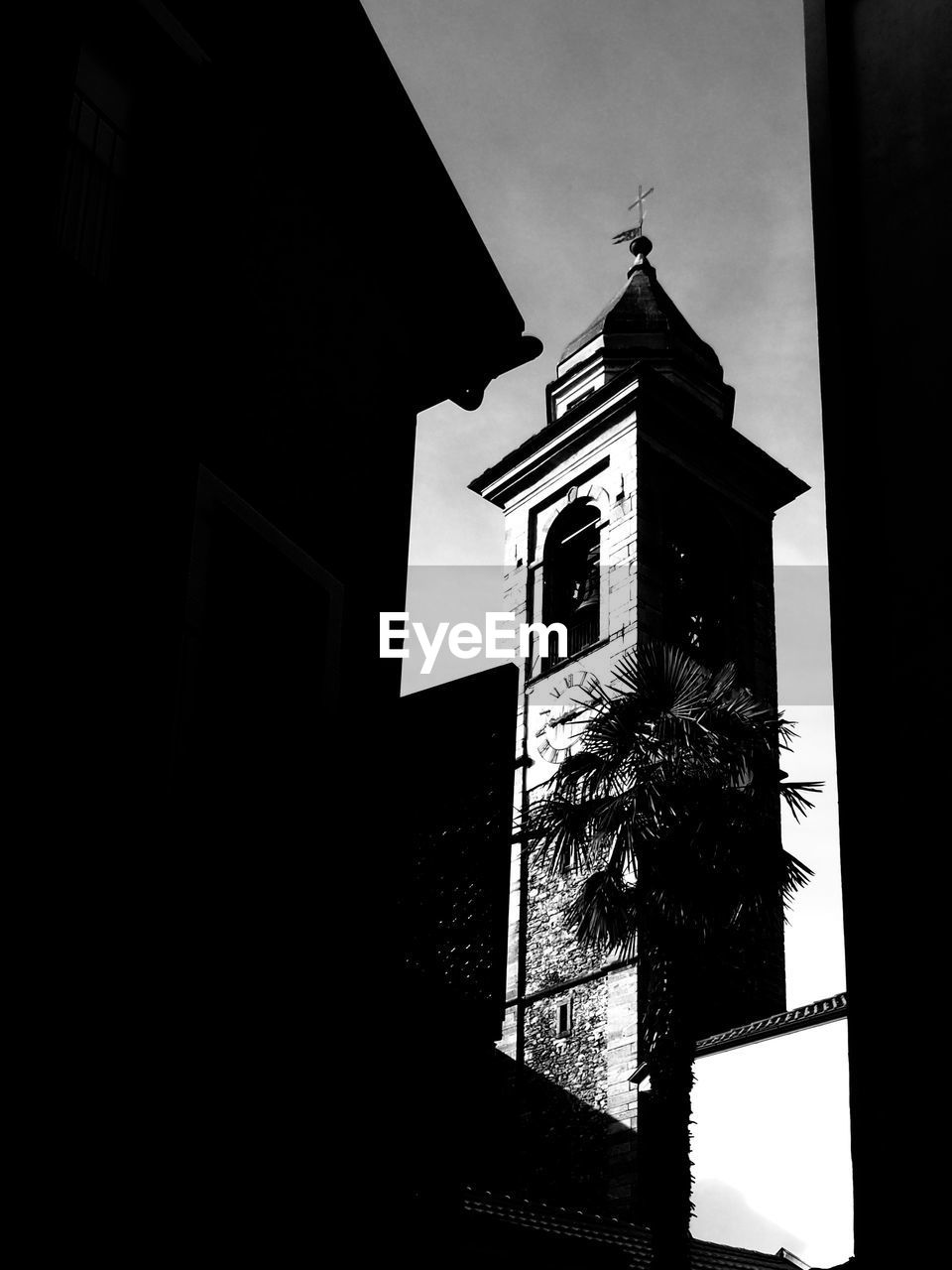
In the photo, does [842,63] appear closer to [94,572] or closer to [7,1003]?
[94,572]

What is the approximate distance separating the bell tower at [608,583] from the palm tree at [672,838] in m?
9.34

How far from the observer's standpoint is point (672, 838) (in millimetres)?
14961

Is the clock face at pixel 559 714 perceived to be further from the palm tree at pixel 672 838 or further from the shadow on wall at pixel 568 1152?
the palm tree at pixel 672 838

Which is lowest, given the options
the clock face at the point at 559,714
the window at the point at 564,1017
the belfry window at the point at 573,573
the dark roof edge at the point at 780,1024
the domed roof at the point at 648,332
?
the dark roof edge at the point at 780,1024

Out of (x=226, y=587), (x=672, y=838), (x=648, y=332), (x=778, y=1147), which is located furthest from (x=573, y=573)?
(x=226, y=587)

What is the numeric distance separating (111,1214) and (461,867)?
2.20 m

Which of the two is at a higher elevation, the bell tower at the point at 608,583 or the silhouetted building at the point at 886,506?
the bell tower at the point at 608,583

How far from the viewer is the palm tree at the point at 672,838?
14180 mm

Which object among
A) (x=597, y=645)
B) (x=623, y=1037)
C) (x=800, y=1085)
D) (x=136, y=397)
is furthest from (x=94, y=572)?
(x=597, y=645)

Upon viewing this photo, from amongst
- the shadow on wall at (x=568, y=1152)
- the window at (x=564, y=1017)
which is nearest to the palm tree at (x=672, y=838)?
the shadow on wall at (x=568, y=1152)

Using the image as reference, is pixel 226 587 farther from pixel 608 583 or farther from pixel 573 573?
pixel 573 573

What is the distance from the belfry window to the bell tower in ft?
0.12

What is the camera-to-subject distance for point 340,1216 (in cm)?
617

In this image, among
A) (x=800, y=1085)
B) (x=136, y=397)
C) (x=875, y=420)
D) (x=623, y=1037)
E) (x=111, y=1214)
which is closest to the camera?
(x=875, y=420)
